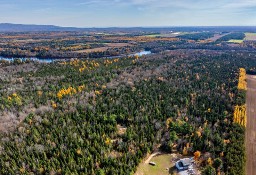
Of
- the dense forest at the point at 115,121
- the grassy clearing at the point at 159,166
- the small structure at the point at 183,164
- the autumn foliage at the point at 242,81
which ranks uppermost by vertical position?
the autumn foliage at the point at 242,81

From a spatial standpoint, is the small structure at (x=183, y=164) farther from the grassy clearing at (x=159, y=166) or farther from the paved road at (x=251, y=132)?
the paved road at (x=251, y=132)

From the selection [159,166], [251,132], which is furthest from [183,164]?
[251,132]

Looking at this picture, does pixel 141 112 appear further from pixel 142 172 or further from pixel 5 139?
pixel 5 139

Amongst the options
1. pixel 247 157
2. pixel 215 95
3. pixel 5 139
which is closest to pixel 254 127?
pixel 247 157

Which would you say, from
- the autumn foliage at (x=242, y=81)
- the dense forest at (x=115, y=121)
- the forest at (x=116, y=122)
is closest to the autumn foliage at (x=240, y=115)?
the forest at (x=116, y=122)

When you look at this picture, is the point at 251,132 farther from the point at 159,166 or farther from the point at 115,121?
the point at 115,121

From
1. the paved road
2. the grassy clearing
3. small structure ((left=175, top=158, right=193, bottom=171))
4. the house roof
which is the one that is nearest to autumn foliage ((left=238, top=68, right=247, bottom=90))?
the paved road

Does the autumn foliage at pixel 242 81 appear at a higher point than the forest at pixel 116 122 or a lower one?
higher
